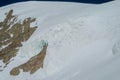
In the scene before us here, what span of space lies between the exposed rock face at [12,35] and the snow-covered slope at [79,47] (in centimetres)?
76

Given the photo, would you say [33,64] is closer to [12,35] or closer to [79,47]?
[79,47]

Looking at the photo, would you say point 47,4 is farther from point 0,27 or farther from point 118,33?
point 118,33

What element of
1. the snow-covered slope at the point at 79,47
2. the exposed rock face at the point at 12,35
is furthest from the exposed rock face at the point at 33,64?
the exposed rock face at the point at 12,35

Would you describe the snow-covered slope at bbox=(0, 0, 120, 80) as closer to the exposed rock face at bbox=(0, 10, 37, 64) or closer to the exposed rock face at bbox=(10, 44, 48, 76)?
the exposed rock face at bbox=(10, 44, 48, 76)

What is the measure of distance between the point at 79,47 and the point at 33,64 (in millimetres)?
2878

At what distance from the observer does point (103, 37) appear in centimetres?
2314

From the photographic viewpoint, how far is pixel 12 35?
31.3 m

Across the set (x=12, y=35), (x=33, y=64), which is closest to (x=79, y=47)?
(x=33, y=64)

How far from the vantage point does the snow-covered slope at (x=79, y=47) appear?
19938mm

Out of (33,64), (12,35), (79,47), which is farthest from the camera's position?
(12,35)

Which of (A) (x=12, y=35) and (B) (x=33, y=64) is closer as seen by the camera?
(B) (x=33, y=64)

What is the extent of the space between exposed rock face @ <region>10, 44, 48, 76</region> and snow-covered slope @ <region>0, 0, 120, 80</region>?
0.32 metres

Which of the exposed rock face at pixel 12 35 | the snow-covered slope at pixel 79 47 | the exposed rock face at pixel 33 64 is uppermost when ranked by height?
the snow-covered slope at pixel 79 47

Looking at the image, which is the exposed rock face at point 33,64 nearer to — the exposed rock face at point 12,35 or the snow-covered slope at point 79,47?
the snow-covered slope at point 79,47
